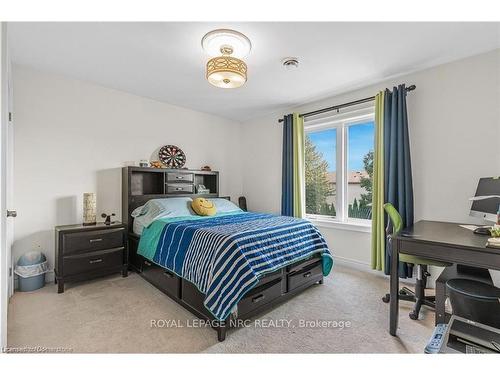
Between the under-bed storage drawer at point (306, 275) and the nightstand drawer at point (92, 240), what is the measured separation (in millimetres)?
2080

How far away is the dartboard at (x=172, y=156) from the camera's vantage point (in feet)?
11.9

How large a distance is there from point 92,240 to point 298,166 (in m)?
2.89

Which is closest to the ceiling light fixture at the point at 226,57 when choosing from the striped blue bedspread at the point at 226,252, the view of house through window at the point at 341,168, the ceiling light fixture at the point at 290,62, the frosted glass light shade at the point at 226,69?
the frosted glass light shade at the point at 226,69

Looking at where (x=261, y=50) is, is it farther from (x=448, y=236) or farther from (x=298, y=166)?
(x=448, y=236)

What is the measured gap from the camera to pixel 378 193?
285 centimetres

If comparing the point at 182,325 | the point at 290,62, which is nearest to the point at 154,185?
the point at 182,325

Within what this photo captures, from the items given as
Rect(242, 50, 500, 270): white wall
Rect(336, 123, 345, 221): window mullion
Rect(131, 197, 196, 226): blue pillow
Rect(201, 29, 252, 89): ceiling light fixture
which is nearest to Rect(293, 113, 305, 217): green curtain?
Rect(336, 123, 345, 221): window mullion

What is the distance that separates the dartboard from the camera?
3629 millimetres

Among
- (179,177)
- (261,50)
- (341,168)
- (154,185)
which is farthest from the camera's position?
(179,177)

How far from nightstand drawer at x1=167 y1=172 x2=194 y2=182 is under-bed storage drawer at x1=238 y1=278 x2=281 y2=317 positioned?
2.25 m

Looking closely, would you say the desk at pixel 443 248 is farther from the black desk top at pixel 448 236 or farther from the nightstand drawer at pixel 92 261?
the nightstand drawer at pixel 92 261

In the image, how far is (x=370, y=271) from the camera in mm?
3027
